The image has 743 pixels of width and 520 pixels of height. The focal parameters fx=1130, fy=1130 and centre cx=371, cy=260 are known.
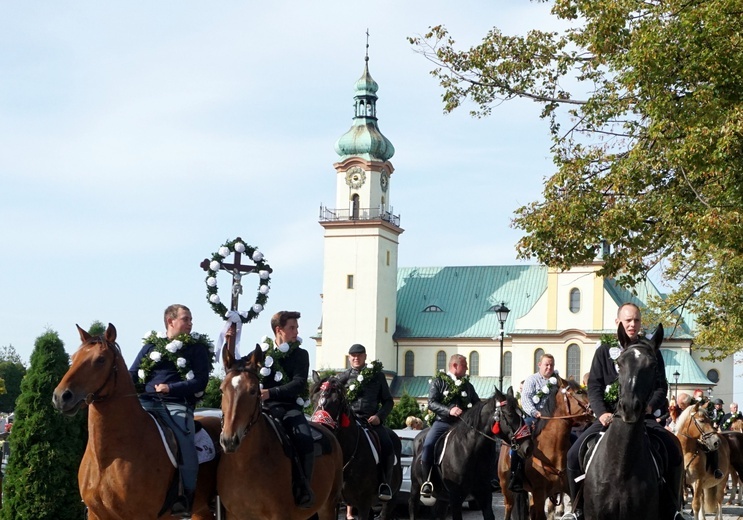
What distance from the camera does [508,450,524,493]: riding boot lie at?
15602 mm

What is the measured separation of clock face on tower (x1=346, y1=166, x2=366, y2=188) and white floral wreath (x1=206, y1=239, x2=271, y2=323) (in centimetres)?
9082

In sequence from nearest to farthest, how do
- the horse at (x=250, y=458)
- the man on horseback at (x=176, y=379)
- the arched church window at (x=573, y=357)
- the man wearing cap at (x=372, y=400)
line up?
the horse at (x=250, y=458), the man on horseback at (x=176, y=379), the man wearing cap at (x=372, y=400), the arched church window at (x=573, y=357)

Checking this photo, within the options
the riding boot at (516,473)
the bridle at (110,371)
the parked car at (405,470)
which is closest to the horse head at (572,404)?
the riding boot at (516,473)

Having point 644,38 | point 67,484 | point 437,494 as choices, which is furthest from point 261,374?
point 644,38

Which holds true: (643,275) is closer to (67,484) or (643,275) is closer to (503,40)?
A: (503,40)

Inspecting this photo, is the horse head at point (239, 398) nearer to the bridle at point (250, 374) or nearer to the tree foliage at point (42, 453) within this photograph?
the bridle at point (250, 374)

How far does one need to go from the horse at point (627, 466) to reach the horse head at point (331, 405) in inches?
183

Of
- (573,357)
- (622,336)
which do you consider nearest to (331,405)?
(622,336)

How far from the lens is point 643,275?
870 inches

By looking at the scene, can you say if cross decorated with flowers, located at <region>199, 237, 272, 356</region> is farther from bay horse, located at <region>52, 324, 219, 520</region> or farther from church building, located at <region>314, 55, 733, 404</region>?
church building, located at <region>314, 55, 733, 404</region>

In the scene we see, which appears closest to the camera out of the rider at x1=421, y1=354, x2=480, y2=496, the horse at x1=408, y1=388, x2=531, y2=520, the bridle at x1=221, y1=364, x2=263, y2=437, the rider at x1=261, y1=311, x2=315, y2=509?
the bridle at x1=221, y1=364, x2=263, y2=437

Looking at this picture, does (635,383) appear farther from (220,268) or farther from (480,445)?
(480,445)

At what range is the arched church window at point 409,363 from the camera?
10344cm

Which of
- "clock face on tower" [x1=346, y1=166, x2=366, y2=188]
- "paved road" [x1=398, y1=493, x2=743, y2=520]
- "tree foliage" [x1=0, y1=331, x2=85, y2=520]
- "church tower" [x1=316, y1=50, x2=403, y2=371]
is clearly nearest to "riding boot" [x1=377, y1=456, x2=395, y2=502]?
"tree foliage" [x1=0, y1=331, x2=85, y2=520]
